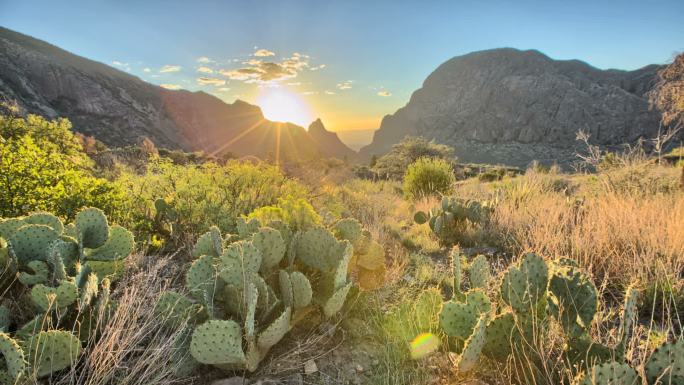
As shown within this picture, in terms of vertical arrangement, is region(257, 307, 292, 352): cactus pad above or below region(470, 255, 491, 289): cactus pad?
below

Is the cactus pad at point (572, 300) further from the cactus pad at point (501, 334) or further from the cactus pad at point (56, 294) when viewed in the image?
the cactus pad at point (56, 294)

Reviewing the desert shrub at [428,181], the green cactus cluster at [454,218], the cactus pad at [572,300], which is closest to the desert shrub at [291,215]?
the cactus pad at [572,300]

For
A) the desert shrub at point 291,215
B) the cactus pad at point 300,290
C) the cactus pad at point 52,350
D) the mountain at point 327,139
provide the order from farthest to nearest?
the mountain at point 327,139 < the desert shrub at point 291,215 < the cactus pad at point 300,290 < the cactus pad at point 52,350

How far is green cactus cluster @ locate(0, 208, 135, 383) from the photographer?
1.98m

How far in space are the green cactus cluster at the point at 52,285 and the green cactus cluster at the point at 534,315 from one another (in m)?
2.14

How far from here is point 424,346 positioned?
255cm

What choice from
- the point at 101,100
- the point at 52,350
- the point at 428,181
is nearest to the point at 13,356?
the point at 52,350

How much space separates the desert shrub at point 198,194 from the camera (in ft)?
15.5

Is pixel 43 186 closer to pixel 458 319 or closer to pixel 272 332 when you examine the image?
pixel 272 332

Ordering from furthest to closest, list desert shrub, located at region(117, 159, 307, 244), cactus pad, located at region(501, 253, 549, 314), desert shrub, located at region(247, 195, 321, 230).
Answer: desert shrub, located at region(117, 159, 307, 244), desert shrub, located at region(247, 195, 321, 230), cactus pad, located at region(501, 253, 549, 314)

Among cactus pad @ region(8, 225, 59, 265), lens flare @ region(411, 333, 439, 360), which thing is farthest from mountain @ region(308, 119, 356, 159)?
lens flare @ region(411, 333, 439, 360)

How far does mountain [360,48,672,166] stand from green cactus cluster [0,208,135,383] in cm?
6558

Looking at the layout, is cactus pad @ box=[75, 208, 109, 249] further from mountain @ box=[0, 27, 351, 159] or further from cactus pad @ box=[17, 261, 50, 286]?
mountain @ box=[0, 27, 351, 159]

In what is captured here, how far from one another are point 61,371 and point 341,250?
1951 millimetres
